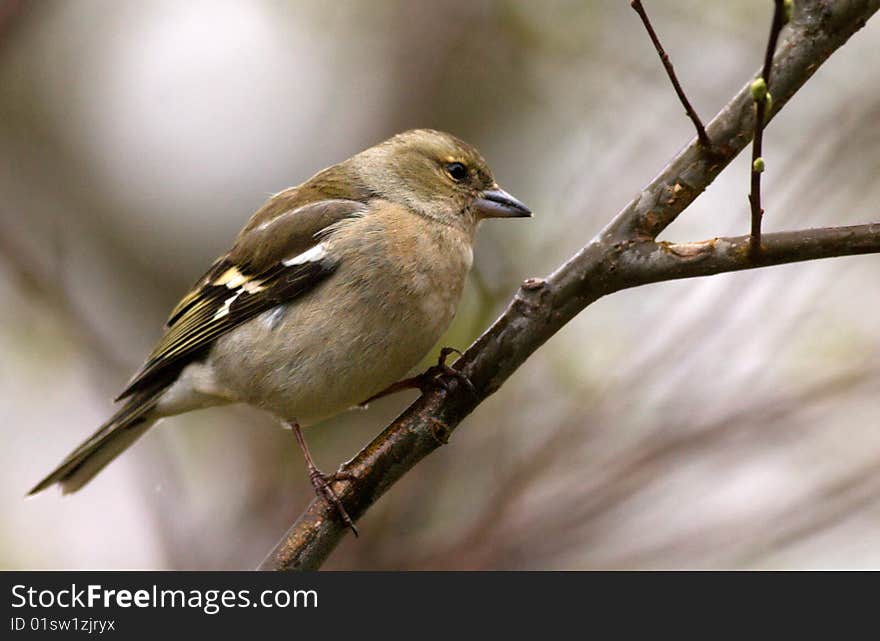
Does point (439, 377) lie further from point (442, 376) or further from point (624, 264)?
point (624, 264)

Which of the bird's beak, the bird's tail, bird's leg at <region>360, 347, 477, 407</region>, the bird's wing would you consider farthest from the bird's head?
the bird's tail

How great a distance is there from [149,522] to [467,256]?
81.3 inches

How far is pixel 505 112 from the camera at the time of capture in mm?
6383

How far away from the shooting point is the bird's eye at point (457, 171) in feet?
14.8

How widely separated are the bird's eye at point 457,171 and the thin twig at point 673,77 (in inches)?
74.8

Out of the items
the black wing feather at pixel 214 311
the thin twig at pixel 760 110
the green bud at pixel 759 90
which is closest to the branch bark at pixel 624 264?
the thin twig at pixel 760 110

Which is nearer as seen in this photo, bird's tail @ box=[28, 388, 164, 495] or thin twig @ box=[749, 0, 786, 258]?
thin twig @ box=[749, 0, 786, 258]

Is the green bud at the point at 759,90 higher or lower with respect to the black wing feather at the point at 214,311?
lower

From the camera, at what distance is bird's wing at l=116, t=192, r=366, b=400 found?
4078 mm

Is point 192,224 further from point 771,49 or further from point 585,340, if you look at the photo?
point 771,49

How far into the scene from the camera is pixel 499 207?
174 inches

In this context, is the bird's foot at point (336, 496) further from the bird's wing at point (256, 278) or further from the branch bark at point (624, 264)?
the bird's wing at point (256, 278)

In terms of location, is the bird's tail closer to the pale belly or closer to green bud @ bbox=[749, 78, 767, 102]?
the pale belly

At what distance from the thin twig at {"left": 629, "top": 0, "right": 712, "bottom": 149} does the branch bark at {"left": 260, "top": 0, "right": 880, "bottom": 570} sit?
0.07m
